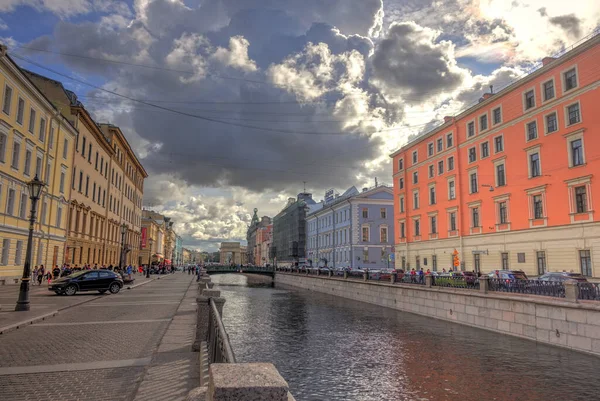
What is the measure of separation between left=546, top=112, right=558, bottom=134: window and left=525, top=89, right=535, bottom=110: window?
2103 millimetres

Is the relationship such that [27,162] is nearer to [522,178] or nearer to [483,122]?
[522,178]

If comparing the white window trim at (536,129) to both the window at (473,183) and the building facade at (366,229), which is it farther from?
the building facade at (366,229)

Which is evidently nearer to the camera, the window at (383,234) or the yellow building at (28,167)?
the yellow building at (28,167)

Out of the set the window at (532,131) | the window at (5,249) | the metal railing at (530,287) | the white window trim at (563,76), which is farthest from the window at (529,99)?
the window at (5,249)

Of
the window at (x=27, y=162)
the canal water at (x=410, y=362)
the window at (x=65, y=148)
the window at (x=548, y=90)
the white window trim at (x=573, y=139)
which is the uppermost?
the window at (x=548, y=90)

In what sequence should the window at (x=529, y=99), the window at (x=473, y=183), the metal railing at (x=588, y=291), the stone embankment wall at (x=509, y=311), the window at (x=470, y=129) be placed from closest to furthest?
the stone embankment wall at (x=509, y=311) → the metal railing at (x=588, y=291) → the window at (x=529, y=99) → the window at (x=473, y=183) → the window at (x=470, y=129)

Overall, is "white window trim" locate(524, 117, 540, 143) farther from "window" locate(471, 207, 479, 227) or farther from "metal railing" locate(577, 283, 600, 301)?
"metal railing" locate(577, 283, 600, 301)

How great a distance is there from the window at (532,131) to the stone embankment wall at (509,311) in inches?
607

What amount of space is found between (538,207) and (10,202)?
1478 inches

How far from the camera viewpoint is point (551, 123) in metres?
30.8

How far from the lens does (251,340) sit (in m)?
18.2

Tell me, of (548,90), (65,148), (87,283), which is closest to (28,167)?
(65,148)

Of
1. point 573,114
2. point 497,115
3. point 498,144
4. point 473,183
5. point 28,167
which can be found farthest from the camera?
point 473,183

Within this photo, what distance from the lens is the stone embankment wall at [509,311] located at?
608 inches
